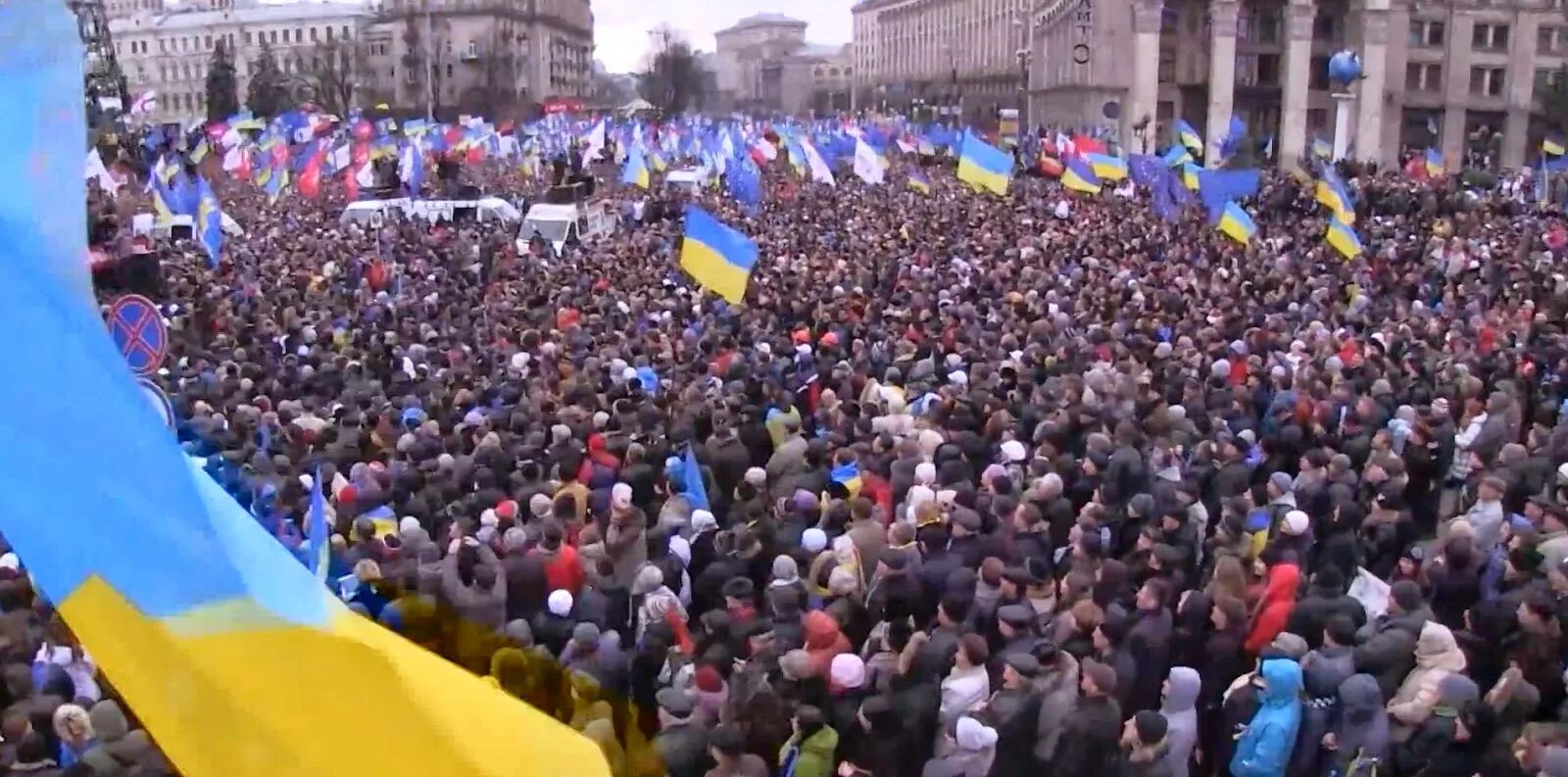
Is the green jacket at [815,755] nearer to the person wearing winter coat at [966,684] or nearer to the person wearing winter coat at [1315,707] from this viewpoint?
the person wearing winter coat at [966,684]

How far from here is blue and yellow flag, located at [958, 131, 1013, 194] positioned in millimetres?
23344

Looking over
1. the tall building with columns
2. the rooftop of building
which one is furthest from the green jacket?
the rooftop of building

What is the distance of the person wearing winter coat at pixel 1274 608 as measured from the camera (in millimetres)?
6883

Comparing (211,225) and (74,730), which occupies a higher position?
(211,225)

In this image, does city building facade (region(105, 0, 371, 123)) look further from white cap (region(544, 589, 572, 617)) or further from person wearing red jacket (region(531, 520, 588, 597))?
white cap (region(544, 589, 572, 617))

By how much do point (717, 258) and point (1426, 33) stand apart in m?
59.8

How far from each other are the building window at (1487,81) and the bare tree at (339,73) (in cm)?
5139

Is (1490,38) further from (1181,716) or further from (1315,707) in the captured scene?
(1181,716)

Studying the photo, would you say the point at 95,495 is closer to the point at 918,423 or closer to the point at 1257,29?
the point at 918,423

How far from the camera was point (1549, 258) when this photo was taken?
68.5 feet

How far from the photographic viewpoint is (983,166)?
23500 millimetres

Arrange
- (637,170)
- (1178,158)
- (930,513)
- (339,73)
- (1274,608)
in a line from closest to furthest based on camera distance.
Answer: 1. (1274,608)
2. (930,513)
3. (637,170)
4. (1178,158)
5. (339,73)

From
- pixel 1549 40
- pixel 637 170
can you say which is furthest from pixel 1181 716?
pixel 1549 40

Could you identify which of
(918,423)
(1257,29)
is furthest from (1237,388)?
(1257,29)
